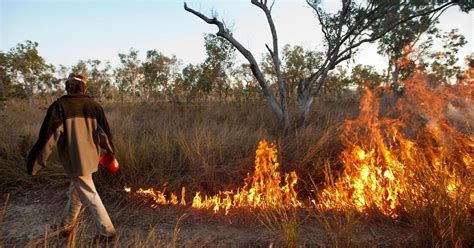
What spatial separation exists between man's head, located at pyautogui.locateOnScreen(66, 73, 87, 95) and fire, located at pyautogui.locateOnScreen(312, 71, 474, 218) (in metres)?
3.00

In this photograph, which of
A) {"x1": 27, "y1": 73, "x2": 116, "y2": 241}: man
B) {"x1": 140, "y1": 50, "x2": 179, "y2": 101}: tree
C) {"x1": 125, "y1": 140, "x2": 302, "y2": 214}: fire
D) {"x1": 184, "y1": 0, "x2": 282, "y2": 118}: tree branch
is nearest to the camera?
{"x1": 27, "y1": 73, "x2": 116, "y2": 241}: man

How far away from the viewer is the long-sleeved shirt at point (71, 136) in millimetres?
2562

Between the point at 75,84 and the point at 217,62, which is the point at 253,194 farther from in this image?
the point at 217,62

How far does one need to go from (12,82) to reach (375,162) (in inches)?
624

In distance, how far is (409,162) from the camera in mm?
3076

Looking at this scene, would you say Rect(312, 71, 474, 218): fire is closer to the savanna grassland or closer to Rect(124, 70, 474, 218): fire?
Rect(124, 70, 474, 218): fire

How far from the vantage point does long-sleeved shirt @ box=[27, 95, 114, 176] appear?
2562 millimetres

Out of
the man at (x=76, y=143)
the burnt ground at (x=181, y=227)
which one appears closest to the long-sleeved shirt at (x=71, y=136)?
the man at (x=76, y=143)

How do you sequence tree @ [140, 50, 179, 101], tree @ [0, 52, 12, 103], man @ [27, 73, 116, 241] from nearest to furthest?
man @ [27, 73, 116, 241] → tree @ [0, 52, 12, 103] → tree @ [140, 50, 179, 101]

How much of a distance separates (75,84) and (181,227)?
6.47 ft

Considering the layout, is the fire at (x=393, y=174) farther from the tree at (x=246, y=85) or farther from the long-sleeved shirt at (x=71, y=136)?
the tree at (x=246, y=85)

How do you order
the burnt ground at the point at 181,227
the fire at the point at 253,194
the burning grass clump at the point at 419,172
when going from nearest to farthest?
the burning grass clump at the point at 419,172 → the burnt ground at the point at 181,227 → the fire at the point at 253,194

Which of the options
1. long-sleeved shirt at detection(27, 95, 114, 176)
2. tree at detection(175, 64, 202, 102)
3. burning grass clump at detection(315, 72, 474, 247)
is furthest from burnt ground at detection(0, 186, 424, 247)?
tree at detection(175, 64, 202, 102)

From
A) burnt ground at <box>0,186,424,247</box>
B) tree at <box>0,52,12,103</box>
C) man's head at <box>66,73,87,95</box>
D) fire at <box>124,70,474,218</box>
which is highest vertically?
tree at <box>0,52,12,103</box>
